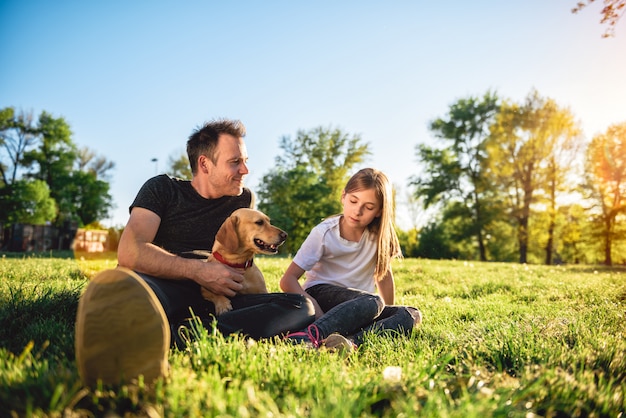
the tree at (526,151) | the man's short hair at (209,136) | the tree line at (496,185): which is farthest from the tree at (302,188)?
the man's short hair at (209,136)

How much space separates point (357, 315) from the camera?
3.38m

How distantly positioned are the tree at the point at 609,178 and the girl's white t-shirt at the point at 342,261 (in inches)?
1113

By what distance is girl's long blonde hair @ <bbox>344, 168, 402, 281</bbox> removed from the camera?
13.3ft

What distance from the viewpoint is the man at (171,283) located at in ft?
5.17

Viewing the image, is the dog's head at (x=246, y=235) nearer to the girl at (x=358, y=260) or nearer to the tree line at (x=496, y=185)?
the girl at (x=358, y=260)

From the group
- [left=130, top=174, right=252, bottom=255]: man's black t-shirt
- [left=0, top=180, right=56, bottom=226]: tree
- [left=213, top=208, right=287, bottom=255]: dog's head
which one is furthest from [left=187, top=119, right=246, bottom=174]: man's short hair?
[left=0, top=180, right=56, bottom=226]: tree

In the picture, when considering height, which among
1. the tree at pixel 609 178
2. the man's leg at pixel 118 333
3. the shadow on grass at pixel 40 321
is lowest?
the shadow on grass at pixel 40 321

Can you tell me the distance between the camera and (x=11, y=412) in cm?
134

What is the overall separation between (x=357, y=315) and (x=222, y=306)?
3.59 feet

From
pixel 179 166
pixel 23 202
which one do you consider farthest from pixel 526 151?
pixel 23 202

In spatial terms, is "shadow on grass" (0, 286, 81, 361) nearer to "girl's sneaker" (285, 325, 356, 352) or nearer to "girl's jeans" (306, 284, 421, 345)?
"girl's sneaker" (285, 325, 356, 352)

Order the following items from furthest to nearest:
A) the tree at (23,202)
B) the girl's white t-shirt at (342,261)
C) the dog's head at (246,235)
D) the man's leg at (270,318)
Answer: the tree at (23,202), the girl's white t-shirt at (342,261), the dog's head at (246,235), the man's leg at (270,318)

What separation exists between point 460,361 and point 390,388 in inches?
41.9

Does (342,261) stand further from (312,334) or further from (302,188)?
(302,188)
